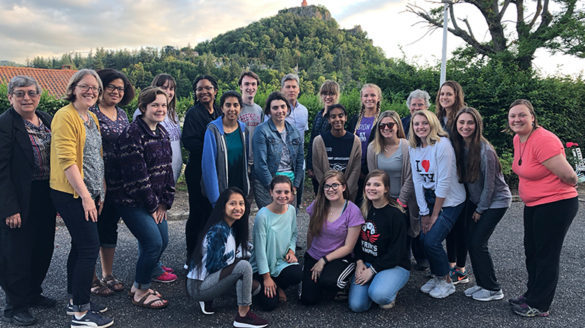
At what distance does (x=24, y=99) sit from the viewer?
3207mm

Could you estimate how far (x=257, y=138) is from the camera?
14.1ft

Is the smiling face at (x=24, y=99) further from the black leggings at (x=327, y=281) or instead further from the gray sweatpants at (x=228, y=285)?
the black leggings at (x=327, y=281)

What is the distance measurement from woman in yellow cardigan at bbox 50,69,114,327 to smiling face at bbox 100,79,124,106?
1.02ft

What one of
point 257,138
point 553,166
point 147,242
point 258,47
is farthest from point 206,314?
point 258,47

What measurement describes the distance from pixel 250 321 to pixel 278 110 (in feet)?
7.46

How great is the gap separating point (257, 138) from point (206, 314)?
6.31ft

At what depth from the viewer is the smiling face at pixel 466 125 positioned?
373 cm

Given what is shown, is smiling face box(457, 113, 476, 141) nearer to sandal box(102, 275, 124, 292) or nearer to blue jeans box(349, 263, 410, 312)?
blue jeans box(349, 263, 410, 312)

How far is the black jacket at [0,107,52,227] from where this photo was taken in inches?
122

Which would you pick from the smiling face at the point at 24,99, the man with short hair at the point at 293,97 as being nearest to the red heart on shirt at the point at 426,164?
the man with short hair at the point at 293,97

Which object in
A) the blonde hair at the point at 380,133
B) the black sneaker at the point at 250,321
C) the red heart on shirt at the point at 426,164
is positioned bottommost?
the black sneaker at the point at 250,321

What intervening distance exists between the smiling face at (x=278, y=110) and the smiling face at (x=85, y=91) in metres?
1.87

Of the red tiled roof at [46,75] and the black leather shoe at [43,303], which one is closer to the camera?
the black leather shoe at [43,303]

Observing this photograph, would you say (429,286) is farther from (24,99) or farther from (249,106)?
(24,99)
